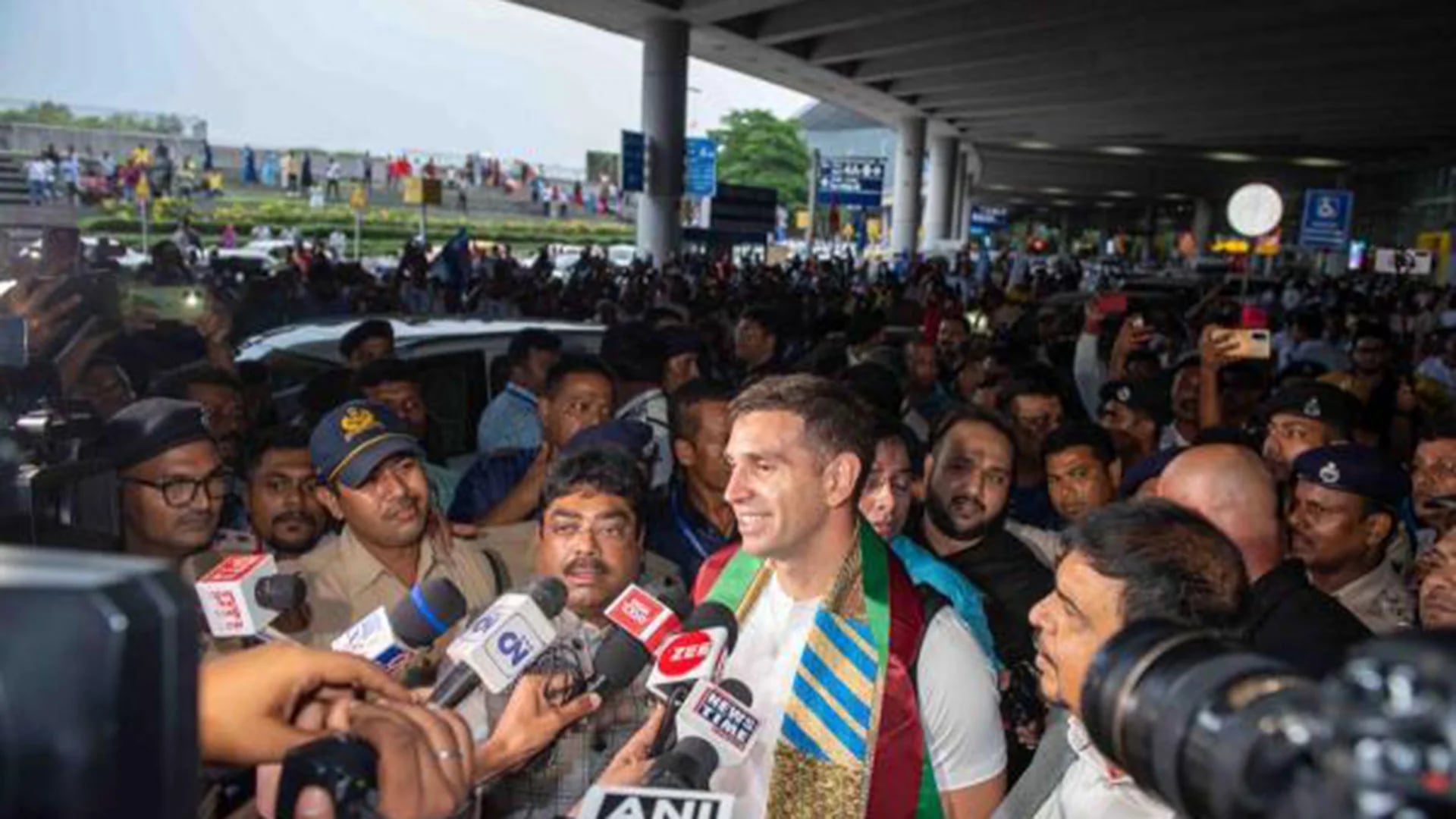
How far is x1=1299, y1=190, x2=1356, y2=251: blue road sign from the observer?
754 inches

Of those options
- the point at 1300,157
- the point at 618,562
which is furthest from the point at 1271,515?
the point at 1300,157

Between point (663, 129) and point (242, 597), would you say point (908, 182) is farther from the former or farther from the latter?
point (242, 597)

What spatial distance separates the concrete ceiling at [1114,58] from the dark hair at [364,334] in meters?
16.7

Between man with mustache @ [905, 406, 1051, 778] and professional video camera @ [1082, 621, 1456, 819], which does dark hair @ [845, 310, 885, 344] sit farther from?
professional video camera @ [1082, 621, 1456, 819]

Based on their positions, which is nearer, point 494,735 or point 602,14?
point 494,735

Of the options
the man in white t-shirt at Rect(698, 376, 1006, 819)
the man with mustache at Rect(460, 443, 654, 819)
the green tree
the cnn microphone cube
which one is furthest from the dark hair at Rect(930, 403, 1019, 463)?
the green tree

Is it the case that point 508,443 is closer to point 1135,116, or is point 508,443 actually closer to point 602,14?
point 602,14

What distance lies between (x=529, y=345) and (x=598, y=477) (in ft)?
11.4

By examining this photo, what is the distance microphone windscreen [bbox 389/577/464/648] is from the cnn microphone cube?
276 millimetres

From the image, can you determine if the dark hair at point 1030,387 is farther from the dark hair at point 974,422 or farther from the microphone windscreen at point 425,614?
the microphone windscreen at point 425,614

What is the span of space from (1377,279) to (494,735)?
43.5 m

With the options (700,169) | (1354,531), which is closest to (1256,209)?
(1354,531)

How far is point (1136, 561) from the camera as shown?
86.9 inches

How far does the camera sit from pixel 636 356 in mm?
6789
